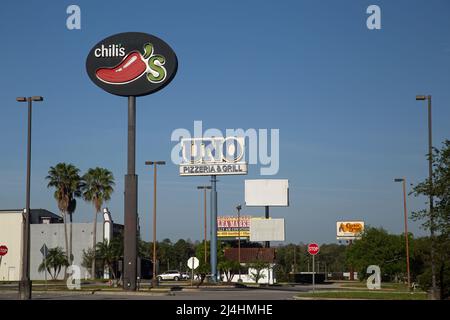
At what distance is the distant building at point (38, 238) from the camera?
93312 mm

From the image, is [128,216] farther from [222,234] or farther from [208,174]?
[222,234]

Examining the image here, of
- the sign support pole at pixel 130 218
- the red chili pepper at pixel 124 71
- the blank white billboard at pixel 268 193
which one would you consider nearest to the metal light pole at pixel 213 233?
the sign support pole at pixel 130 218

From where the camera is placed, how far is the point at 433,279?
1398 inches

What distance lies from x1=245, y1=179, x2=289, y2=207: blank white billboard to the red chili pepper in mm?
60044

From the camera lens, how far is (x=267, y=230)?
4345 inches

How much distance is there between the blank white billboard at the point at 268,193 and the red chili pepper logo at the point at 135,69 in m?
60.1

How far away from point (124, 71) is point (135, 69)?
824 mm

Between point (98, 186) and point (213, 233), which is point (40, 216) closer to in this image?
point (98, 186)

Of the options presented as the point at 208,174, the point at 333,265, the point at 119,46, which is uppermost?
the point at 119,46

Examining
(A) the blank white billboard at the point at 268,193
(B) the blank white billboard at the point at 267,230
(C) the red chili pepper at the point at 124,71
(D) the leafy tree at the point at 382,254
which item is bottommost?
(D) the leafy tree at the point at 382,254

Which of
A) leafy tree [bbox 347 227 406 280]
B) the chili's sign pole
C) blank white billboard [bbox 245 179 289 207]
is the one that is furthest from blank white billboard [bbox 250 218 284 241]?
the chili's sign pole

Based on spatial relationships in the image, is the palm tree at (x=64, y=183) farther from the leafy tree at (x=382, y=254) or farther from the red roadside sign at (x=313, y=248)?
the red roadside sign at (x=313, y=248)
